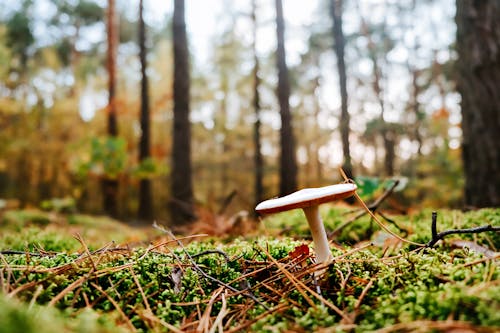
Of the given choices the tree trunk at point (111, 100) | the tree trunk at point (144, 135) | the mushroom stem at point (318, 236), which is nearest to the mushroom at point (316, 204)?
the mushroom stem at point (318, 236)

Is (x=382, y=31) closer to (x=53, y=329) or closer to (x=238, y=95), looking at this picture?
(x=238, y=95)

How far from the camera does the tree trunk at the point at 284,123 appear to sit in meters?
9.46

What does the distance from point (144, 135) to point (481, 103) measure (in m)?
10.8

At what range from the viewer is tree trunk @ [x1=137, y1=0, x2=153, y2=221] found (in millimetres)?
11930

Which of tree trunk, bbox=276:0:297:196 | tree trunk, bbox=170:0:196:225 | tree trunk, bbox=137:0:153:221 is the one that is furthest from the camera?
tree trunk, bbox=137:0:153:221

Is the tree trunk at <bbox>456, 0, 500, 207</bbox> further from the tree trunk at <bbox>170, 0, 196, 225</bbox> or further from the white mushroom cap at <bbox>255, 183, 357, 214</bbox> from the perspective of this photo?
the tree trunk at <bbox>170, 0, 196, 225</bbox>

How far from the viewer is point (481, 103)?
276 cm

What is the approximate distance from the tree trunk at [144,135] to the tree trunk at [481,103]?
1035 cm

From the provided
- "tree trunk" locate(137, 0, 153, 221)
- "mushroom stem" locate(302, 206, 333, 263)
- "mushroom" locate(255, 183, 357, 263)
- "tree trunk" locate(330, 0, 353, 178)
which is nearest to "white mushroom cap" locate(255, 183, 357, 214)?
"mushroom" locate(255, 183, 357, 263)

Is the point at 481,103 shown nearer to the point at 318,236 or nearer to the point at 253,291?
the point at 318,236

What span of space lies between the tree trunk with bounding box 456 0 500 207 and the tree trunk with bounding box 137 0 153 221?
10.4 metres

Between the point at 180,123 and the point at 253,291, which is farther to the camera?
the point at 180,123

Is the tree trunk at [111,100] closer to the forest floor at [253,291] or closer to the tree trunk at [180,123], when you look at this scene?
the tree trunk at [180,123]

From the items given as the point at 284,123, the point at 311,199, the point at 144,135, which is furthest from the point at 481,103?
the point at 144,135
